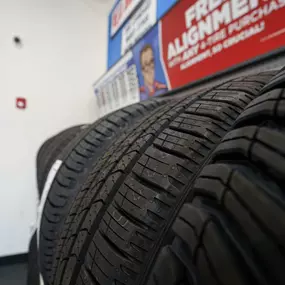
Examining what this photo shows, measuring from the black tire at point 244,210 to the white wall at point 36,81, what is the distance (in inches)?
104

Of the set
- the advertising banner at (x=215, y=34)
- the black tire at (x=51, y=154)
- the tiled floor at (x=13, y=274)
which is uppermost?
the advertising banner at (x=215, y=34)

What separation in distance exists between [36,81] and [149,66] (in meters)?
1.65

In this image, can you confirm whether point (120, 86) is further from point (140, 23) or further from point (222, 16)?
point (222, 16)

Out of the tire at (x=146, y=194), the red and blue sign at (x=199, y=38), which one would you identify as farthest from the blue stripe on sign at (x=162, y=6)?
the tire at (x=146, y=194)

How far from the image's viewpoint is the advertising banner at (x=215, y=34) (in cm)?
79

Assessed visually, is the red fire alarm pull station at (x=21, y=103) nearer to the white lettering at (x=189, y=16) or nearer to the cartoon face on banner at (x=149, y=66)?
the cartoon face on banner at (x=149, y=66)

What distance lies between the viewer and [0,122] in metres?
2.67

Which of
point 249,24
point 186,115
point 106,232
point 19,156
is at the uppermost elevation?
point 249,24

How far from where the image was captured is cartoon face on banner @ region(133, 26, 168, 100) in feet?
4.51

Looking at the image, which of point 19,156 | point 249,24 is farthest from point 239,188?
point 19,156

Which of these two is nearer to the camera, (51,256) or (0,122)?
(51,256)

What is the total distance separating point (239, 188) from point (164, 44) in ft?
3.87

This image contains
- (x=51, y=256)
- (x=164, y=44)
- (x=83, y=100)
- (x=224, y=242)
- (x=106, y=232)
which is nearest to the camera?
(x=224, y=242)

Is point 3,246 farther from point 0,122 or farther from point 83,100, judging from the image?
point 83,100
